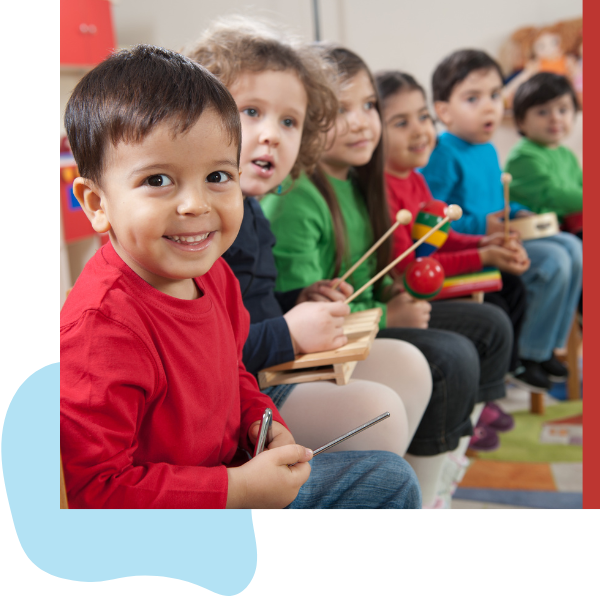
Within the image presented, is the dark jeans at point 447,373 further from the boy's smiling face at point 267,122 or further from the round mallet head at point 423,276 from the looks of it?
the boy's smiling face at point 267,122

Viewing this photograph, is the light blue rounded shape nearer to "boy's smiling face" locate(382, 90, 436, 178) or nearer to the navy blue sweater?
the navy blue sweater

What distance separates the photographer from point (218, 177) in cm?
41

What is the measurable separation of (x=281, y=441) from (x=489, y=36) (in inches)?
26.5

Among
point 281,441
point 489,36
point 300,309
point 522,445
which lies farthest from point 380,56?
point 522,445

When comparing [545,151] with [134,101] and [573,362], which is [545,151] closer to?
[573,362]

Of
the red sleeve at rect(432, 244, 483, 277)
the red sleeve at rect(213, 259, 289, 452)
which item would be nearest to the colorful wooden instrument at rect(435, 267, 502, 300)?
the red sleeve at rect(432, 244, 483, 277)

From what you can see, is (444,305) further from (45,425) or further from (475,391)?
(45,425)

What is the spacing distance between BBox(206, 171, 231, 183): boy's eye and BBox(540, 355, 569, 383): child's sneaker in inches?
36.1

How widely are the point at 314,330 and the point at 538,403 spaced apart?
30.6 inches

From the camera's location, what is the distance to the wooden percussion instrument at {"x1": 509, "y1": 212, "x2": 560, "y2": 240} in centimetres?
109

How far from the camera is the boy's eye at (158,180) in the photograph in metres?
0.39

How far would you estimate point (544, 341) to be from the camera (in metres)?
1.18

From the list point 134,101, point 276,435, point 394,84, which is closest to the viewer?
point 134,101

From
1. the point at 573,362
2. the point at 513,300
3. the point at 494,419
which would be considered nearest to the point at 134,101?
the point at 513,300
